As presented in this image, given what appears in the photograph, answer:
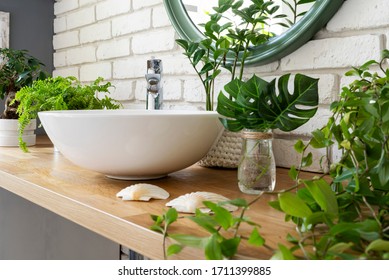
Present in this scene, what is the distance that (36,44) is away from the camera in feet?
6.68

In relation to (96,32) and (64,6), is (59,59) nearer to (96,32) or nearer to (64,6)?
(64,6)

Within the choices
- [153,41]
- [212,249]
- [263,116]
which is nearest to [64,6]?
[153,41]

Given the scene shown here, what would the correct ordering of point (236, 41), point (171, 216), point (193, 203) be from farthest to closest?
point (236, 41)
point (193, 203)
point (171, 216)

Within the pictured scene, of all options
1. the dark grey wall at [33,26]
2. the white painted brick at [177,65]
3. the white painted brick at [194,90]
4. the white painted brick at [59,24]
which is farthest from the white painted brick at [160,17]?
the dark grey wall at [33,26]

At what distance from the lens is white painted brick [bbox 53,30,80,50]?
6.33ft

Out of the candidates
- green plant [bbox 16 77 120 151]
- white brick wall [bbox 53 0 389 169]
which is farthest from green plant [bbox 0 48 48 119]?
white brick wall [bbox 53 0 389 169]

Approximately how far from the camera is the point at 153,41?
4.97 ft

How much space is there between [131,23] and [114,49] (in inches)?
5.5

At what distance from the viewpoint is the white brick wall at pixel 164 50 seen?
954mm

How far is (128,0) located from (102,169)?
922 millimetres

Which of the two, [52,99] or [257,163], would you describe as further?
[52,99]
